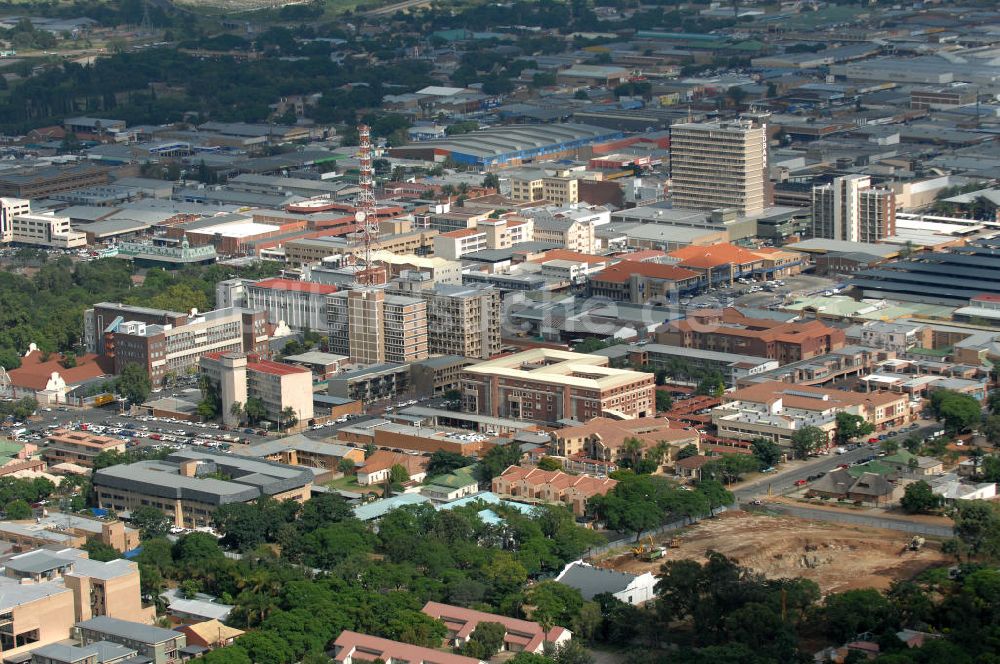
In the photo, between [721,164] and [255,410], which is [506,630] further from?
[721,164]

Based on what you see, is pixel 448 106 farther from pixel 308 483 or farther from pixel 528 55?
pixel 308 483

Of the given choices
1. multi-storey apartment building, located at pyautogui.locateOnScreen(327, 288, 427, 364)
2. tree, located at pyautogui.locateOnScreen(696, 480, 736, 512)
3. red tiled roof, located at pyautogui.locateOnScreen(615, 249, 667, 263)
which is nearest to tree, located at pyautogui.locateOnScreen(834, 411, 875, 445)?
tree, located at pyautogui.locateOnScreen(696, 480, 736, 512)

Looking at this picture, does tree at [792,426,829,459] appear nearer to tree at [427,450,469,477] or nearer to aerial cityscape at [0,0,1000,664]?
aerial cityscape at [0,0,1000,664]

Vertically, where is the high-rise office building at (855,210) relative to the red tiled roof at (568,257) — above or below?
above

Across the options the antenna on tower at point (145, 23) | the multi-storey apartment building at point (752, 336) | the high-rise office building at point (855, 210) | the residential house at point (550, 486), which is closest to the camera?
the residential house at point (550, 486)

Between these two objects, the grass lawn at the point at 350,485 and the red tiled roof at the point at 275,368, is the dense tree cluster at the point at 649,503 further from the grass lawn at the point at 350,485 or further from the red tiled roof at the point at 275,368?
the red tiled roof at the point at 275,368

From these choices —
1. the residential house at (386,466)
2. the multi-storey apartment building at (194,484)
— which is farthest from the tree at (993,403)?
the multi-storey apartment building at (194,484)

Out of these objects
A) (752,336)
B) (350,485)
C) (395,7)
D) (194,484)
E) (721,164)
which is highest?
(395,7)

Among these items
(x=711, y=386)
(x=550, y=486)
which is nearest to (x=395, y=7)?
(x=711, y=386)
